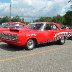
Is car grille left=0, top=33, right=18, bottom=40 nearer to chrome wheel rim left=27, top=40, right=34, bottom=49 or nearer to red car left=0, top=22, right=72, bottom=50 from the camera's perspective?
red car left=0, top=22, right=72, bottom=50

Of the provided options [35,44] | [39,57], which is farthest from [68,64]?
[35,44]

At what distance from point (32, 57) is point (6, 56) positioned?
46.8 inches

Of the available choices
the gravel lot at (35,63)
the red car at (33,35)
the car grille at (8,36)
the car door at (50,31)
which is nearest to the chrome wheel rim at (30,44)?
the red car at (33,35)

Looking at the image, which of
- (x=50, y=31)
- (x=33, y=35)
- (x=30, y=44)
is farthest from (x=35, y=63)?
(x=50, y=31)

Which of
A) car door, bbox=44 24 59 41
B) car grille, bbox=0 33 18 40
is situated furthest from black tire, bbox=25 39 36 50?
car door, bbox=44 24 59 41

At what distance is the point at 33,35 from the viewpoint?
13992 mm

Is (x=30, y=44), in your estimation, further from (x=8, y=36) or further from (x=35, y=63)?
(x=35, y=63)

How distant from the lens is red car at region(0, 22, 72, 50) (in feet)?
43.6

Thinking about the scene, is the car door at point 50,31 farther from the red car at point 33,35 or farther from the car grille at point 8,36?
the car grille at point 8,36

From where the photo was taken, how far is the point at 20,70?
28.8ft

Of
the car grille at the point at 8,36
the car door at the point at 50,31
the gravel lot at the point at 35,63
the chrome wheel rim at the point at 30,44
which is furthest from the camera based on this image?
the car door at the point at 50,31

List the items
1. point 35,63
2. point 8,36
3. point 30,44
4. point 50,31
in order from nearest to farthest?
1. point 35,63
2. point 8,36
3. point 30,44
4. point 50,31

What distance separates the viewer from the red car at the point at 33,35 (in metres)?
13.3

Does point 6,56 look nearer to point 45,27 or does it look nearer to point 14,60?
point 14,60
